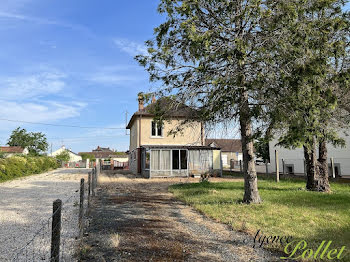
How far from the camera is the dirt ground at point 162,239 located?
172 inches

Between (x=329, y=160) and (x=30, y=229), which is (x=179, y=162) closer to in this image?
(x=329, y=160)

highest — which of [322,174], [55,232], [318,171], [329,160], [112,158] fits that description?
[112,158]

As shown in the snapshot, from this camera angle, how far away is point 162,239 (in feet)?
17.3

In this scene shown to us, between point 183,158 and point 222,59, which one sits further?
point 183,158

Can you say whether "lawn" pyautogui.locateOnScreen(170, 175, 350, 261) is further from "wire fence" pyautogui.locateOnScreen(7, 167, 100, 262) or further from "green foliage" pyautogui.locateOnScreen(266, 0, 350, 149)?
"wire fence" pyautogui.locateOnScreen(7, 167, 100, 262)

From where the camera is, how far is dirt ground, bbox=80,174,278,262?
14.3 ft

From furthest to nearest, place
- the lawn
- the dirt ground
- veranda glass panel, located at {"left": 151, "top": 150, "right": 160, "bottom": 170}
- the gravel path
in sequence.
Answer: veranda glass panel, located at {"left": 151, "top": 150, "right": 160, "bottom": 170} → the lawn → the gravel path → the dirt ground

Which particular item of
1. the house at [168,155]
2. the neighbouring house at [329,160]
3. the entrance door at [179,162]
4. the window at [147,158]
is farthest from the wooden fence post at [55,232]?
the entrance door at [179,162]

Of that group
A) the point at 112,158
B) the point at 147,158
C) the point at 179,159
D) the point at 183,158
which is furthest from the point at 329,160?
the point at 112,158

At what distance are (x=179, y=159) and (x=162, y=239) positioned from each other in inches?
668

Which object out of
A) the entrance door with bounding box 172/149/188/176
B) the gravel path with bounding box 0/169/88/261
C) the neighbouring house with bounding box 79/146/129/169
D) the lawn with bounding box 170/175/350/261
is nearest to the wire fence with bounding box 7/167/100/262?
the gravel path with bounding box 0/169/88/261

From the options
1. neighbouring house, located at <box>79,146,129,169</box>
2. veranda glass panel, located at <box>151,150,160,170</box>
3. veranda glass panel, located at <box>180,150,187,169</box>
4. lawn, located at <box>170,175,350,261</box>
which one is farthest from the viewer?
neighbouring house, located at <box>79,146,129,169</box>

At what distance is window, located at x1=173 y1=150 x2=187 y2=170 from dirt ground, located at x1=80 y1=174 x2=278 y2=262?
14.3 m

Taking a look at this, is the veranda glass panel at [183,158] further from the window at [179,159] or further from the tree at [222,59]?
the tree at [222,59]
